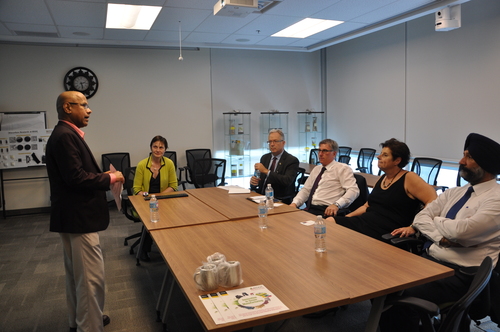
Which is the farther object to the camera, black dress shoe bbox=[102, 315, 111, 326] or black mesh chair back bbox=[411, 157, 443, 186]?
black mesh chair back bbox=[411, 157, 443, 186]

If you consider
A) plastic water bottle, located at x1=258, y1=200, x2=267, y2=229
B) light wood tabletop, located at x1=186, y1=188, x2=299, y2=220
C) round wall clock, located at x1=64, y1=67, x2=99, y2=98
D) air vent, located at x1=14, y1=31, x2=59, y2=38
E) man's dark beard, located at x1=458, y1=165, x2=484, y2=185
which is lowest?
light wood tabletop, located at x1=186, y1=188, x2=299, y2=220

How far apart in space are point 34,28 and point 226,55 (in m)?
3.68

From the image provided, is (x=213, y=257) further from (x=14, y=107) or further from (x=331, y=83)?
(x=331, y=83)

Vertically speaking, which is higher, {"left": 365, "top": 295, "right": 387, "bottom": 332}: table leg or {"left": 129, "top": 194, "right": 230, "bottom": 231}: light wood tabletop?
{"left": 129, "top": 194, "right": 230, "bottom": 231}: light wood tabletop

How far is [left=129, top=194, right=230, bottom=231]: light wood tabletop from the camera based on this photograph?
10.1ft

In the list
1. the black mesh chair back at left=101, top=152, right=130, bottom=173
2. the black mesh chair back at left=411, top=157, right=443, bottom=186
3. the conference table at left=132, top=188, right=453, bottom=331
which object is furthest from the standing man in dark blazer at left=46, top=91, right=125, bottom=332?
the black mesh chair back at left=101, top=152, right=130, bottom=173

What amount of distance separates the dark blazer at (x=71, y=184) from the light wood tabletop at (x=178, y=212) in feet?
1.65

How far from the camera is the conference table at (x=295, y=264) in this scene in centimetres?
169

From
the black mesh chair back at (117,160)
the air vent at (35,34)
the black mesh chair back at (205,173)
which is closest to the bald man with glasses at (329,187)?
the black mesh chair back at (205,173)

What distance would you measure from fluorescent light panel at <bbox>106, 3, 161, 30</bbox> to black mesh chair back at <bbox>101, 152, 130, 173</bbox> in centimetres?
242

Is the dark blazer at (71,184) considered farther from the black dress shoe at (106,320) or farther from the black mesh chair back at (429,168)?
the black mesh chair back at (429,168)

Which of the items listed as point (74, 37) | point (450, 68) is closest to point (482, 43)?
point (450, 68)

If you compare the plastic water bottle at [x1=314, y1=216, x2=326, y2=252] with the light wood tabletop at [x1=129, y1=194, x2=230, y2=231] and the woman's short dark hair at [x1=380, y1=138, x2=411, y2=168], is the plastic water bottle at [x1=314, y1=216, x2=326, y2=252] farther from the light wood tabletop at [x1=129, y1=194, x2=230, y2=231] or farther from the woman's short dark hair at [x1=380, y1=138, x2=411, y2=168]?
the woman's short dark hair at [x1=380, y1=138, x2=411, y2=168]

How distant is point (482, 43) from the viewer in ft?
18.2
